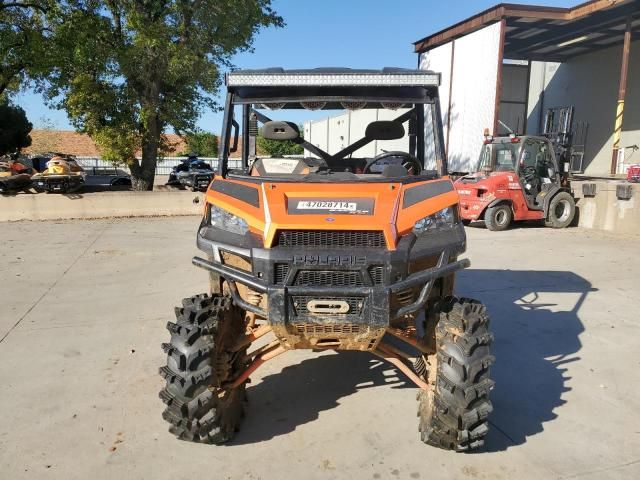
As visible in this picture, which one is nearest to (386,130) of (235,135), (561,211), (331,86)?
(331,86)

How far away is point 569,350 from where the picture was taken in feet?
15.2

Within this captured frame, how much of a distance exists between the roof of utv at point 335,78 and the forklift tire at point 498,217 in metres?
9.00

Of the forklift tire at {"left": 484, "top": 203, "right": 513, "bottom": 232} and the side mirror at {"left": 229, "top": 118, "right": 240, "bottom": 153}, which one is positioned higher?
the side mirror at {"left": 229, "top": 118, "right": 240, "bottom": 153}

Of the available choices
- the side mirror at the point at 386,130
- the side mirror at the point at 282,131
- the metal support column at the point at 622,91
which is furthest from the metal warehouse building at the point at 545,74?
the side mirror at the point at 282,131

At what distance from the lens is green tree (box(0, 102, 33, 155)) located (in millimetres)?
31875

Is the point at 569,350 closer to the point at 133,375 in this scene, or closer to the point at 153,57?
→ the point at 133,375

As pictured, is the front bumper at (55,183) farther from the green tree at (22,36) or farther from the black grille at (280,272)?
the black grille at (280,272)

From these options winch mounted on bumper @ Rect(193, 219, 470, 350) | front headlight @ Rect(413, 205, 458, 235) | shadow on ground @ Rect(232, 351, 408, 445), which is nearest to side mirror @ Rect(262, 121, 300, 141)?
winch mounted on bumper @ Rect(193, 219, 470, 350)

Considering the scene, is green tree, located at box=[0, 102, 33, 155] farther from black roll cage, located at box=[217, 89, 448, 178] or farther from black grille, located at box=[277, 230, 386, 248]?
black grille, located at box=[277, 230, 386, 248]

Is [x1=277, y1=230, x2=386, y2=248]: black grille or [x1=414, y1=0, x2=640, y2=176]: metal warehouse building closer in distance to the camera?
[x1=277, y1=230, x2=386, y2=248]: black grille

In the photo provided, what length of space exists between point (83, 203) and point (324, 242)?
40.0 feet

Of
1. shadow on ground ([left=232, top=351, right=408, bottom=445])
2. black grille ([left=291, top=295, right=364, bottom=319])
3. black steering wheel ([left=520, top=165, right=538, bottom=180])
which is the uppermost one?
black steering wheel ([left=520, top=165, right=538, bottom=180])

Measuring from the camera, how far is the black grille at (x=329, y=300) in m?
2.71

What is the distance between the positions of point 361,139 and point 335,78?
2.88 ft
